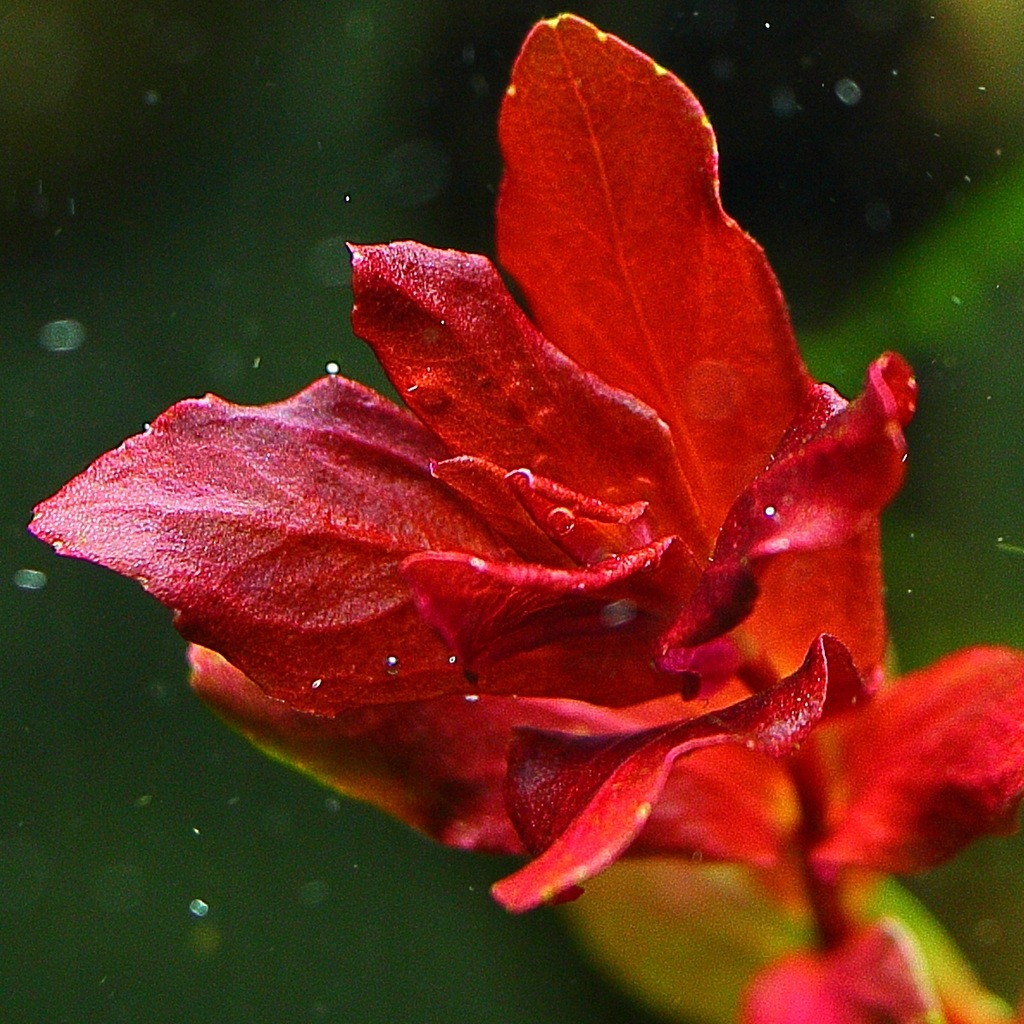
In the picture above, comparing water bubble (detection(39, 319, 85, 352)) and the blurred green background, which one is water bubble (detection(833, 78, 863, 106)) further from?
Answer: water bubble (detection(39, 319, 85, 352))

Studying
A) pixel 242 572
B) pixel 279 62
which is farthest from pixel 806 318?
pixel 242 572

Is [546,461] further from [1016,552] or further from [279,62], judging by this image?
[279,62]

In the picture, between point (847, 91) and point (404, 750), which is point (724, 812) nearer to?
point (404, 750)

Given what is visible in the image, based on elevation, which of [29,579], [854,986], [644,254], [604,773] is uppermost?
[644,254]

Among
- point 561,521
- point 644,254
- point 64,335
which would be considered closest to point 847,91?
point 644,254

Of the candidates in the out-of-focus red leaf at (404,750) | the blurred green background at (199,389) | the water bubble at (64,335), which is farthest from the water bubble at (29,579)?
the out-of-focus red leaf at (404,750)

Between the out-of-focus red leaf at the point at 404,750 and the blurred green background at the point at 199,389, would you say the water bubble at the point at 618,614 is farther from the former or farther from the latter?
the blurred green background at the point at 199,389
